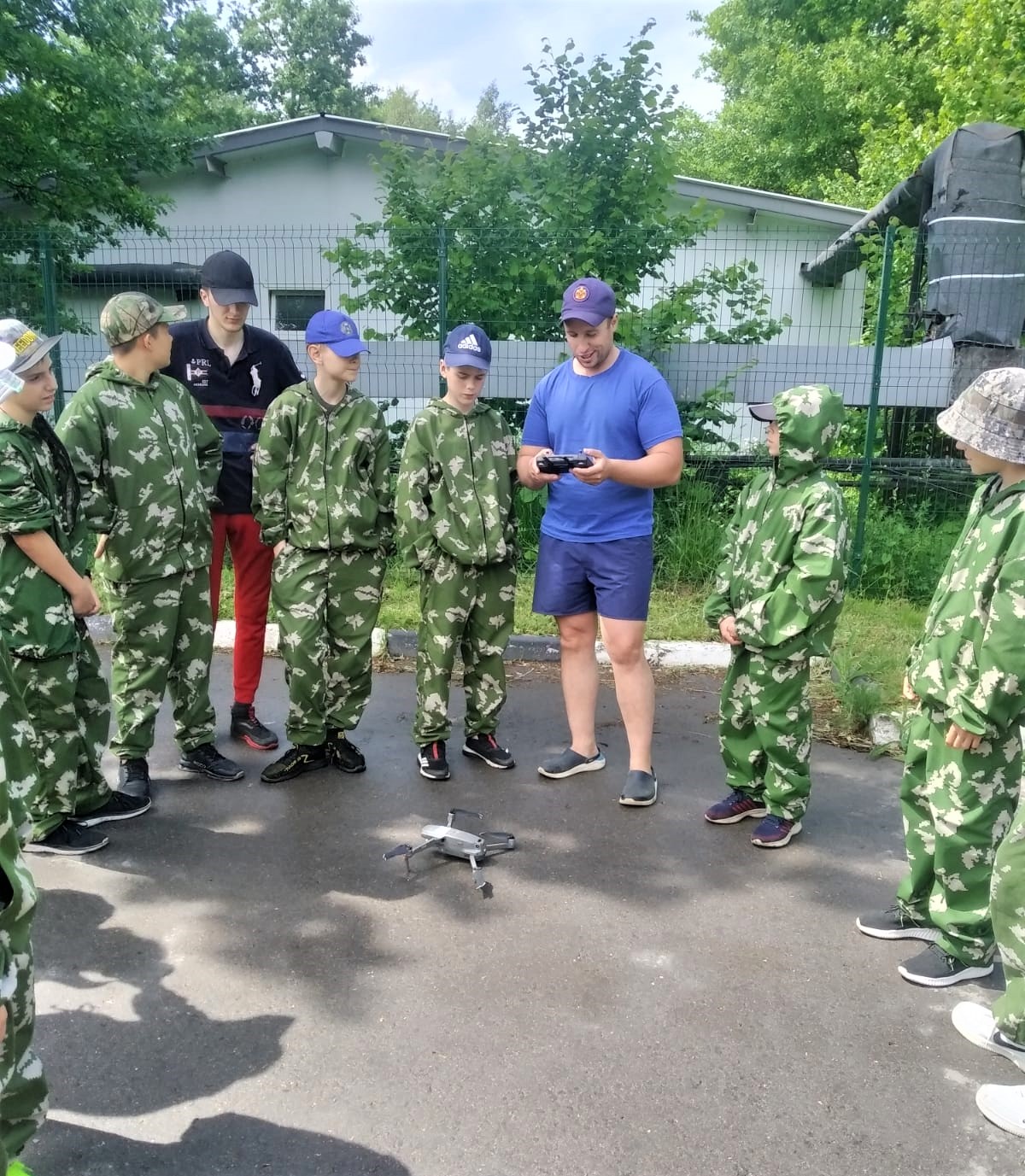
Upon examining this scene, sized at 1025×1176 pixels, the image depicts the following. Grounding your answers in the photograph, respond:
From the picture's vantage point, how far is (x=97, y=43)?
9.73m

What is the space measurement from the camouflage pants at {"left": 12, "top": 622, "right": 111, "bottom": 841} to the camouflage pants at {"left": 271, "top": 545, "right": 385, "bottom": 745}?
817mm

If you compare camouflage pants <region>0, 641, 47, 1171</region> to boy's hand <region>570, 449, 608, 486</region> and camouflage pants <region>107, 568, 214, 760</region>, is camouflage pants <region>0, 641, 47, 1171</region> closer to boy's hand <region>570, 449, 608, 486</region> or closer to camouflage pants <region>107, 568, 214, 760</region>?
camouflage pants <region>107, 568, 214, 760</region>

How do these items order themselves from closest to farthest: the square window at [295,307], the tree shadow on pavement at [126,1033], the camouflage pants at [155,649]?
the tree shadow on pavement at [126,1033], the camouflage pants at [155,649], the square window at [295,307]

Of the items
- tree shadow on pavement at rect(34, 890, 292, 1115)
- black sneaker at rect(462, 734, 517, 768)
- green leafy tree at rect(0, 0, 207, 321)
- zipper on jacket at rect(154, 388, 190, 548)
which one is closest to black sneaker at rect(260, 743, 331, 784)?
black sneaker at rect(462, 734, 517, 768)

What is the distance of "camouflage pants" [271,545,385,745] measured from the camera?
4.25 meters

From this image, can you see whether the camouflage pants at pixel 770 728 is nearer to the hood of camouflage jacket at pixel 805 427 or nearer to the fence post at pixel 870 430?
the hood of camouflage jacket at pixel 805 427

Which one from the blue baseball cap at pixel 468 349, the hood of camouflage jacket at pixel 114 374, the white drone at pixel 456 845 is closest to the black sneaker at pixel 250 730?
the white drone at pixel 456 845

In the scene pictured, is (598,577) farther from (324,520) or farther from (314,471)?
(314,471)

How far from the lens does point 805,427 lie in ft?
11.8

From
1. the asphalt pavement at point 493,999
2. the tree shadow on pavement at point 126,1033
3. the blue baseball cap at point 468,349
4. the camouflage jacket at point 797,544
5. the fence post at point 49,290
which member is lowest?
the tree shadow on pavement at point 126,1033

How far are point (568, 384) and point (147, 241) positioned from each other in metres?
8.07

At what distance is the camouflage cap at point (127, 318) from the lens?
3.82m

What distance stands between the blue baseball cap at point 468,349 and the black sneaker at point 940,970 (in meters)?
2.81

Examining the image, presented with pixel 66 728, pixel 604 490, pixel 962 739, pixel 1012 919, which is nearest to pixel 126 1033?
pixel 66 728
